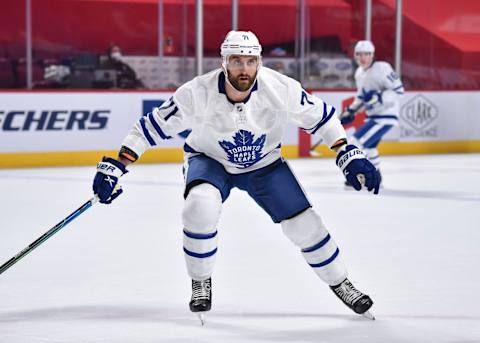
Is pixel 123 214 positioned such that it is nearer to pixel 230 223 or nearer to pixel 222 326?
pixel 230 223

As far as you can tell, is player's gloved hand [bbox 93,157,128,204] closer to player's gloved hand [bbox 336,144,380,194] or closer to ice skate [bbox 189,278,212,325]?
ice skate [bbox 189,278,212,325]

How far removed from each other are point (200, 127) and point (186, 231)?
37 centimetres

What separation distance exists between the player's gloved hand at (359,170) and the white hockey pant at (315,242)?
0.61ft

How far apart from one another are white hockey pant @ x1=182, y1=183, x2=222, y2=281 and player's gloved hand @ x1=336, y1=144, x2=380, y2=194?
445mm

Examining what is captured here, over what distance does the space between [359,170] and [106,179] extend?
0.85 m

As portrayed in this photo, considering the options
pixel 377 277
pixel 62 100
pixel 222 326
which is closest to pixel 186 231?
pixel 222 326

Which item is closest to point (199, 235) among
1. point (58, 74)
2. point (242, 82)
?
point (242, 82)

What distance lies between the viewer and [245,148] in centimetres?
388

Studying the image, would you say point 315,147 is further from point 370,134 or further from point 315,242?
point 315,242

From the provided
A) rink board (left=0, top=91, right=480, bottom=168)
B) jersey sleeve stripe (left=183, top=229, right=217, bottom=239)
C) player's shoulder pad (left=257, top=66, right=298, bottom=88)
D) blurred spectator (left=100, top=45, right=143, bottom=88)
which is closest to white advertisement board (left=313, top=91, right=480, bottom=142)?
rink board (left=0, top=91, right=480, bottom=168)

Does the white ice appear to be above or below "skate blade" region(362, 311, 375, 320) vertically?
below

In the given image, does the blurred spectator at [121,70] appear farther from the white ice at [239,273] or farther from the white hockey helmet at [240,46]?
the white hockey helmet at [240,46]

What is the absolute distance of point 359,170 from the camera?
3.81 metres

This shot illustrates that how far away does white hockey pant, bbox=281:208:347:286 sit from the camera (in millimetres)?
3836
